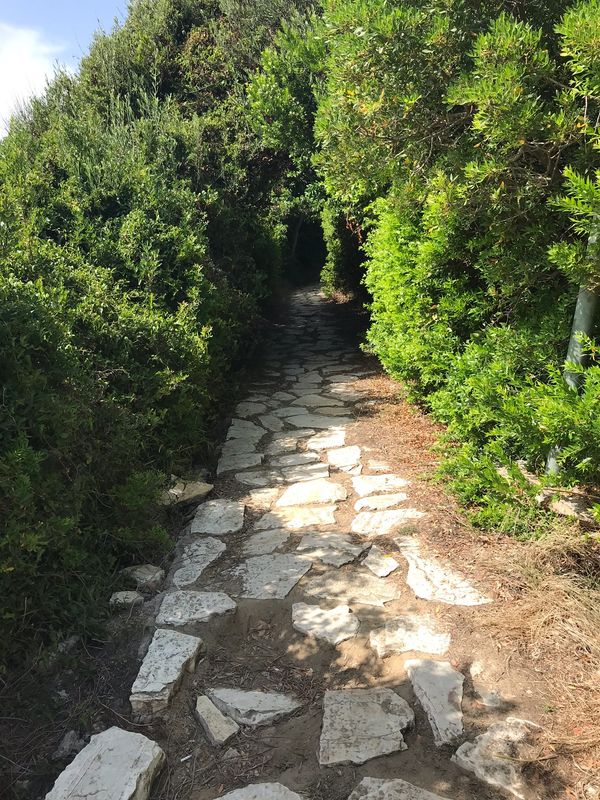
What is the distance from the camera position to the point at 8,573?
97.7 inches

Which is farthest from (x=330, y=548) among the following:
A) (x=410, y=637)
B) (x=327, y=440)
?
(x=327, y=440)

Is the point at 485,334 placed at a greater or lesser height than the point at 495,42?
lesser

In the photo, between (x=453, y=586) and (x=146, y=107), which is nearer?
(x=453, y=586)

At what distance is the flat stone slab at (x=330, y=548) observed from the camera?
137 inches

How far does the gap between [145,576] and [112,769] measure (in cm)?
126

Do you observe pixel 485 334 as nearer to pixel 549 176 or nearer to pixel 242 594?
pixel 549 176

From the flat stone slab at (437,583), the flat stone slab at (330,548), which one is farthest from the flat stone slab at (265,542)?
the flat stone slab at (437,583)

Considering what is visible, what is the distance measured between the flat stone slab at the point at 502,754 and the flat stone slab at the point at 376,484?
2156 mm

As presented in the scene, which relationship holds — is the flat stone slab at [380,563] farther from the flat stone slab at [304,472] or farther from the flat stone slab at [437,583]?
the flat stone slab at [304,472]

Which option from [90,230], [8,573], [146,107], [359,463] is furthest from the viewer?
[146,107]

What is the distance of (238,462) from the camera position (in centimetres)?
509

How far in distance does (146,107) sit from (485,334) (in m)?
5.75

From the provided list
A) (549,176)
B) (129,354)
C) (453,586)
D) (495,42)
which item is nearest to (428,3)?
(495,42)

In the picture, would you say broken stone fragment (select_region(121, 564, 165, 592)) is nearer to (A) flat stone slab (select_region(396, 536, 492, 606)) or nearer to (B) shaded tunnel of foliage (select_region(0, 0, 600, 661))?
(B) shaded tunnel of foliage (select_region(0, 0, 600, 661))
